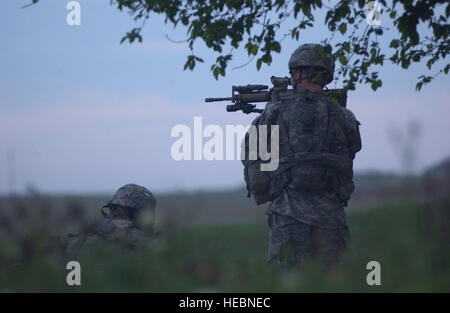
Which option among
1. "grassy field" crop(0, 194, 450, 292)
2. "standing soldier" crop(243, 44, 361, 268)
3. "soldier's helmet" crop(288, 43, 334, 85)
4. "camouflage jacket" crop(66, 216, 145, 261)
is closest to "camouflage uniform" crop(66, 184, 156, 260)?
"camouflage jacket" crop(66, 216, 145, 261)

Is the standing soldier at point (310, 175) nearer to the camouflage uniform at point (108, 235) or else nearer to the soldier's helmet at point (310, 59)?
the soldier's helmet at point (310, 59)

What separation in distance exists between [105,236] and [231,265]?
83 cm

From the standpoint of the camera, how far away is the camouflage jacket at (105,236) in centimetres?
445

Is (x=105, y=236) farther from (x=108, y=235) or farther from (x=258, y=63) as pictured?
(x=258, y=63)

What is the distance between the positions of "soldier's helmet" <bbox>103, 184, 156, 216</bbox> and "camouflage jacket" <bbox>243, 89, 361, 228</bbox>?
3.87ft

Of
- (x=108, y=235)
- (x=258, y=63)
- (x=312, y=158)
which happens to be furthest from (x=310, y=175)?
(x=108, y=235)

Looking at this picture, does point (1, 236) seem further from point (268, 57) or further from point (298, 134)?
point (268, 57)

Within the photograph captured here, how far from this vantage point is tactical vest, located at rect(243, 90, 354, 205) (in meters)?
7.11

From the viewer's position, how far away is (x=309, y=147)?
714cm

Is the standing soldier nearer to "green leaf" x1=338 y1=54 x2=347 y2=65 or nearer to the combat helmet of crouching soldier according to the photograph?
"green leaf" x1=338 y1=54 x2=347 y2=65

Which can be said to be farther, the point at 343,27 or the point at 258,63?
the point at 258,63

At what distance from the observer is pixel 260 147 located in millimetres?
7234
